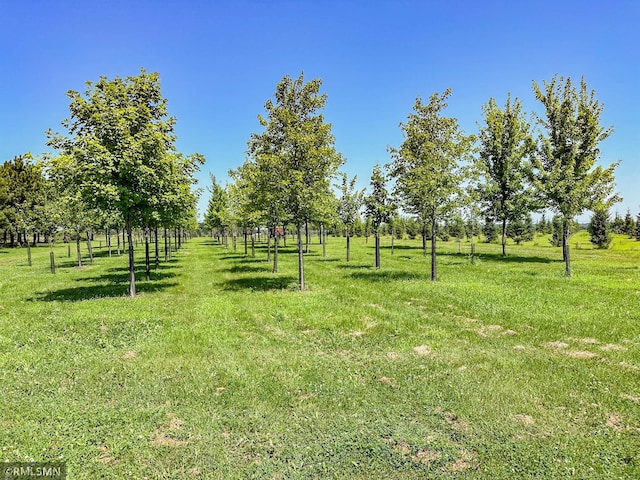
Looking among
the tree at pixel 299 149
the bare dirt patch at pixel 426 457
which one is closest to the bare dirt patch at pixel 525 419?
the bare dirt patch at pixel 426 457

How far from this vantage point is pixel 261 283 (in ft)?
66.9

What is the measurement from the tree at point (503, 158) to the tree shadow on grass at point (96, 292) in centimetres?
2981

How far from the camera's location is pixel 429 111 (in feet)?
62.6

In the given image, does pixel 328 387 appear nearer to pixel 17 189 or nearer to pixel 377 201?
pixel 377 201

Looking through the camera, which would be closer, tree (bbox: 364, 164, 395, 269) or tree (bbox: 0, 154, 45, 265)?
tree (bbox: 364, 164, 395, 269)

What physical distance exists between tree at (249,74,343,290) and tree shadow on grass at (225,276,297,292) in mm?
1950

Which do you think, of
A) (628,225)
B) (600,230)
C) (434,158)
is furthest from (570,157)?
(628,225)

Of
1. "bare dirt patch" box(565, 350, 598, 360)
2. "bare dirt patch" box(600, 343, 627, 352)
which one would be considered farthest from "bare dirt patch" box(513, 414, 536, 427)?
"bare dirt patch" box(600, 343, 627, 352)

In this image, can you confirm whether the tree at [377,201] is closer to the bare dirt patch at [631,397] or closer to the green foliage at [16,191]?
the bare dirt patch at [631,397]

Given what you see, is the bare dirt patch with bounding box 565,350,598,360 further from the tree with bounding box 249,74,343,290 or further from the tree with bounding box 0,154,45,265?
the tree with bounding box 0,154,45,265

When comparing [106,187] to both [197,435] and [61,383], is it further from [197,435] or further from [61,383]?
[197,435]

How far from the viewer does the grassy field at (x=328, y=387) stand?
5324 millimetres

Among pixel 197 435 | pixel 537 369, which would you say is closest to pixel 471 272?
pixel 537 369

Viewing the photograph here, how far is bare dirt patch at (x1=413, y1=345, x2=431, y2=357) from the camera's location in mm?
9367
